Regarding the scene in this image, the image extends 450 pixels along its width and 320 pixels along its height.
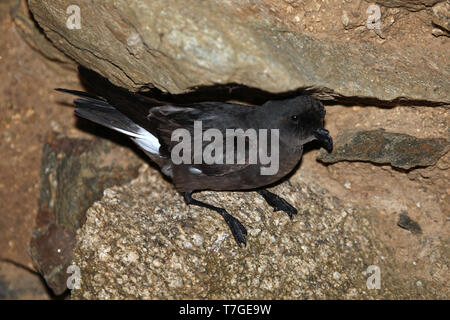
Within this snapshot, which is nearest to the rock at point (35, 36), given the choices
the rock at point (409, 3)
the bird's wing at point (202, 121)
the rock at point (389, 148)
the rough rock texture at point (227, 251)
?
the bird's wing at point (202, 121)

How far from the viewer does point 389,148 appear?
4.91 m

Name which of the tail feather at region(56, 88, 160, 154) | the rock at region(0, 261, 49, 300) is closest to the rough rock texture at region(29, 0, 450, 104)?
the tail feather at region(56, 88, 160, 154)

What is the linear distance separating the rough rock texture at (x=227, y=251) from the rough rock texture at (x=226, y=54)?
4.74 feet

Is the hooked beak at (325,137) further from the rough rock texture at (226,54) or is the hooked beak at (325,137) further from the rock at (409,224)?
the rock at (409,224)

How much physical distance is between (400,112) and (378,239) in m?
1.48

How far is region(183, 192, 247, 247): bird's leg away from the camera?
4.83 m

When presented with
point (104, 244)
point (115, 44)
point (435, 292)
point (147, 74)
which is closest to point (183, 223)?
point (104, 244)

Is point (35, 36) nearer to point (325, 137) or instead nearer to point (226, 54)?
point (226, 54)

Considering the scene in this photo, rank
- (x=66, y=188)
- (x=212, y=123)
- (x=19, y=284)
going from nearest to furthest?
1. (x=212, y=123)
2. (x=66, y=188)
3. (x=19, y=284)

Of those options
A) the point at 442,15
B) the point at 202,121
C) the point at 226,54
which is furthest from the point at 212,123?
the point at 442,15

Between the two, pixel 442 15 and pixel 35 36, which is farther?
pixel 35 36

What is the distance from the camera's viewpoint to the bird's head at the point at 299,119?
14.9 ft

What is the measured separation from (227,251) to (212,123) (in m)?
1.36

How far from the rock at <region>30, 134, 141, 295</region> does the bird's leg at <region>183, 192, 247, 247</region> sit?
2.97ft
